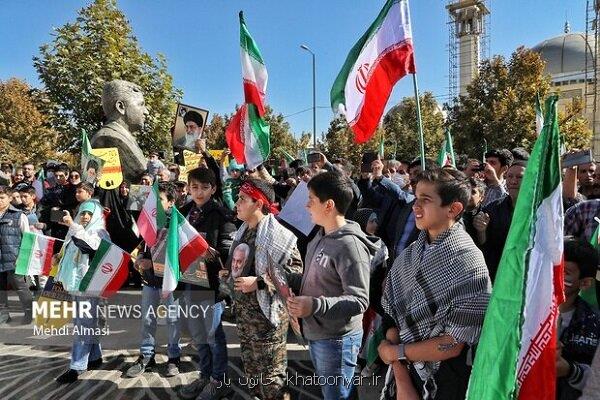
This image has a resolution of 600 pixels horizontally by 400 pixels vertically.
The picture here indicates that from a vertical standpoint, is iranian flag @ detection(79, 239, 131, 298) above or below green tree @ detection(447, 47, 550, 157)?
below

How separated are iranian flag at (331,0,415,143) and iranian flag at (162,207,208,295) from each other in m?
1.59

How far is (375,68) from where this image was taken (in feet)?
13.0

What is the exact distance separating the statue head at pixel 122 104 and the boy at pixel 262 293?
26.1 feet

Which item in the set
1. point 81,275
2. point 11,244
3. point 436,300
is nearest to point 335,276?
point 436,300

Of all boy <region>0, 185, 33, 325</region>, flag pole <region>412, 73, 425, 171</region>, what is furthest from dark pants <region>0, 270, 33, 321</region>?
flag pole <region>412, 73, 425, 171</region>

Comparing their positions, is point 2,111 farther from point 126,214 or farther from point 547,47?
point 547,47

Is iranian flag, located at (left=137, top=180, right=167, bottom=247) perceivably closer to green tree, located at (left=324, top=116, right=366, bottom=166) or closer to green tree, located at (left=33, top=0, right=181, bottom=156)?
green tree, located at (left=33, top=0, right=181, bottom=156)

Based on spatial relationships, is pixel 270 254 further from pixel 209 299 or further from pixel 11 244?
pixel 11 244

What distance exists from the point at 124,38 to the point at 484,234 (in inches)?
560

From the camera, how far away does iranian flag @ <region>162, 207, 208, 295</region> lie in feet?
12.6

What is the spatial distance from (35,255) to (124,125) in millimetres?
5751

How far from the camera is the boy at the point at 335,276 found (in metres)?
2.62

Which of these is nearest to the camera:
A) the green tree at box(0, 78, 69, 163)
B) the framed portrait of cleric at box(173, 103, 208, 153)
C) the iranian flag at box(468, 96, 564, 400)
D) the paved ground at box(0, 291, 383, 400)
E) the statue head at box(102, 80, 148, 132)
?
the iranian flag at box(468, 96, 564, 400)

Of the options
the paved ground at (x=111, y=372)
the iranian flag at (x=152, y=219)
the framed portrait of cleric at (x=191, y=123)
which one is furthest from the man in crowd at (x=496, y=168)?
the framed portrait of cleric at (x=191, y=123)
